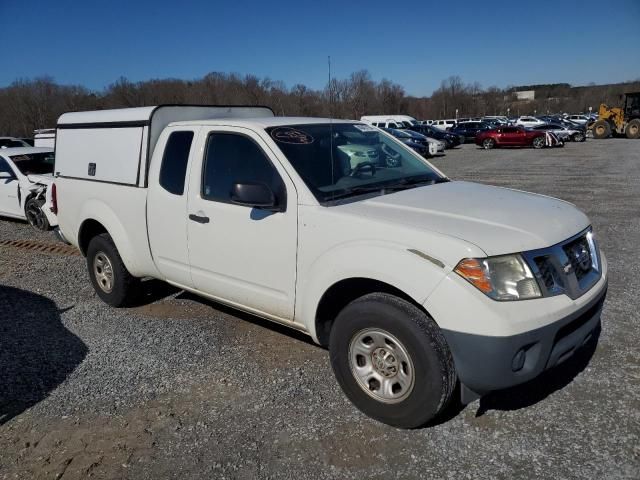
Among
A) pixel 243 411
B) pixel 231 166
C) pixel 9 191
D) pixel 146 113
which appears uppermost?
pixel 146 113

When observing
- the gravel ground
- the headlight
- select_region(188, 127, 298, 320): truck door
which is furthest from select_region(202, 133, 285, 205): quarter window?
the headlight

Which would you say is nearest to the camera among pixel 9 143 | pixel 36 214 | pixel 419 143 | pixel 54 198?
pixel 54 198

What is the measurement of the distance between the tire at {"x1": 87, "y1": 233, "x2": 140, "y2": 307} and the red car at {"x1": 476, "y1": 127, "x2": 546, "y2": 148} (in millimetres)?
29588

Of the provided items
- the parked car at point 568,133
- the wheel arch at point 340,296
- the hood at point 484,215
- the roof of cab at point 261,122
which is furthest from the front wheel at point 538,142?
the wheel arch at point 340,296

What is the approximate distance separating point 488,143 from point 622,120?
1101cm

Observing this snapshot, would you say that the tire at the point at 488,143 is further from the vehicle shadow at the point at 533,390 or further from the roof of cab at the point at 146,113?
the vehicle shadow at the point at 533,390

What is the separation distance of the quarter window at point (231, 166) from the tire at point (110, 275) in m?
1.58

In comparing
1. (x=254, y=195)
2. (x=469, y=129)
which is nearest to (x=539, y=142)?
(x=469, y=129)

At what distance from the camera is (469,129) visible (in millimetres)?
40969

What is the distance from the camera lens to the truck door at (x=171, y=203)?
4199 mm

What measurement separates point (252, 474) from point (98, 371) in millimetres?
1823

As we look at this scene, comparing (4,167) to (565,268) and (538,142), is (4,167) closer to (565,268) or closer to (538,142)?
(565,268)

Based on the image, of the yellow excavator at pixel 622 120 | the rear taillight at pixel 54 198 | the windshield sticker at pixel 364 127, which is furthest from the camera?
the yellow excavator at pixel 622 120

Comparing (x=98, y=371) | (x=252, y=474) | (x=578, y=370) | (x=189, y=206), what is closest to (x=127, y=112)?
(x=189, y=206)
